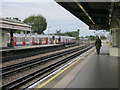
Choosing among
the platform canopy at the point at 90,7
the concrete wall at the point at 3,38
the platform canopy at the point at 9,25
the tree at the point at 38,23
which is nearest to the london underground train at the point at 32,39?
the platform canopy at the point at 9,25

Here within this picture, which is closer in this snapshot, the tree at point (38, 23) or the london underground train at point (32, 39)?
the london underground train at point (32, 39)

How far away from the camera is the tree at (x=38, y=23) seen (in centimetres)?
8044

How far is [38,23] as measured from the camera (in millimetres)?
82625

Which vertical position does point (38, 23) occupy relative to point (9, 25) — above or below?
above

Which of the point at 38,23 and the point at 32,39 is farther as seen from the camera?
the point at 38,23

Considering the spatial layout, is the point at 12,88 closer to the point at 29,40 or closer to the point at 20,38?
the point at 20,38

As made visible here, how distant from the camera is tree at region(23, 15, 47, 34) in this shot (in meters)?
80.4

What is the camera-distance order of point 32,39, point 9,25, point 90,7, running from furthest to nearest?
point 32,39, point 9,25, point 90,7

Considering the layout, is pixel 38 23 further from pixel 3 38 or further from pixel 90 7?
pixel 90 7

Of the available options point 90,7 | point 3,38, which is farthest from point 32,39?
point 90,7

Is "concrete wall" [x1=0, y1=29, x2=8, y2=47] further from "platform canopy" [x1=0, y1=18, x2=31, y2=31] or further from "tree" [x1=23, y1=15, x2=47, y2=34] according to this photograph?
"tree" [x1=23, y1=15, x2=47, y2=34]

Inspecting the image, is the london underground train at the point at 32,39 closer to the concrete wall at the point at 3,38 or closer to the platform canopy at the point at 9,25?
the platform canopy at the point at 9,25

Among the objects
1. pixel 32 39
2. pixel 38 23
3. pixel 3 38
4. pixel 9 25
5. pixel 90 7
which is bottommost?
pixel 32 39

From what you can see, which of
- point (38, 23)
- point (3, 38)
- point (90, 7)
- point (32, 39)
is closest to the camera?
point (90, 7)
